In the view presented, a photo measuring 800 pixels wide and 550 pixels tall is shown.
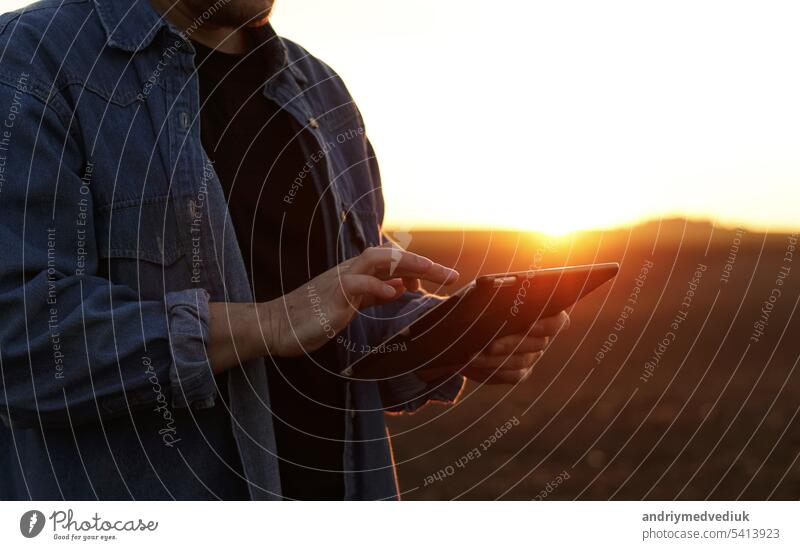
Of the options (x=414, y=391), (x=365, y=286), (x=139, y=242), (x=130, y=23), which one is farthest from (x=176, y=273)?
(x=414, y=391)

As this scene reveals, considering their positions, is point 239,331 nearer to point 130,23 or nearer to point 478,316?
point 478,316

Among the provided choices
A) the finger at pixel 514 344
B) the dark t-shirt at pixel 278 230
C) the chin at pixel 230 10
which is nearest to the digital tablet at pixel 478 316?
the finger at pixel 514 344

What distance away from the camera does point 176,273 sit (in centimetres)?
172

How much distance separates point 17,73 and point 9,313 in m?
0.40

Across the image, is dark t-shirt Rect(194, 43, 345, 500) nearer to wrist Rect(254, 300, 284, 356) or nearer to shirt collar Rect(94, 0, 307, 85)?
shirt collar Rect(94, 0, 307, 85)

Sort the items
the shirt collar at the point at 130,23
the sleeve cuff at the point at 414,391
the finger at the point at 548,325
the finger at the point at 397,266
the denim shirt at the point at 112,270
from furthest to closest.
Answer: the sleeve cuff at the point at 414,391 < the finger at the point at 548,325 < the shirt collar at the point at 130,23 < the finger at the point at 397,266 < the denim shirt at the point at 112,270

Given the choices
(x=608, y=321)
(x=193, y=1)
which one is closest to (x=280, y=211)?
(x=193, y=1)

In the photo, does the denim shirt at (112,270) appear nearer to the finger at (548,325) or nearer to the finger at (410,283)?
the finger at (410,283)

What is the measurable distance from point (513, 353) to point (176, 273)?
2.45 feet

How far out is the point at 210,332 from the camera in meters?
1.62

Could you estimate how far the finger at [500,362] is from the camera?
2047mm

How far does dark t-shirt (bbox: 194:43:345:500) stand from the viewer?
6.08ft
